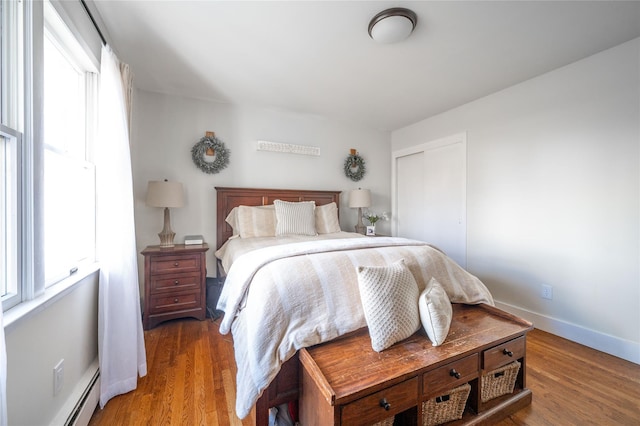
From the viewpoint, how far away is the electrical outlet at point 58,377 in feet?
3.71

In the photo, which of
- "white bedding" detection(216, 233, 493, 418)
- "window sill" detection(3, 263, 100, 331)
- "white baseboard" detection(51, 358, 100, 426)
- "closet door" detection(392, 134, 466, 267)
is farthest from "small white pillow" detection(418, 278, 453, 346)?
"closet door" detection(392, 134, 466, 267)

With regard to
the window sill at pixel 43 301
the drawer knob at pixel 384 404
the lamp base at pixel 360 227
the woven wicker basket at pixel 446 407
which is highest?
the lamp base at pixel 360 227

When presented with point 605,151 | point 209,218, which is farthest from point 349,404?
point 605,151

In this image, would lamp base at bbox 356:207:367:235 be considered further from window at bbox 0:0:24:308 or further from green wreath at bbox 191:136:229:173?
window at bbox 0:0:24:308

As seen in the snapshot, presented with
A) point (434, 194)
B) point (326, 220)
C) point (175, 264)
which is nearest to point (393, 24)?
point (326, 220)

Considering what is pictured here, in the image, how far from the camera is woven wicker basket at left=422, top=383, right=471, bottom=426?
4.01ft

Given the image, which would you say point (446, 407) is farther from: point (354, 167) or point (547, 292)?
point (354, 167)

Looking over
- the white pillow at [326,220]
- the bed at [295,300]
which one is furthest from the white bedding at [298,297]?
the white pillow at [326,220]

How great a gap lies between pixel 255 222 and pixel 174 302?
1099 mm

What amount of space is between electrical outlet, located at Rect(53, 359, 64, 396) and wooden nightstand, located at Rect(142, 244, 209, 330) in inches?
47.8

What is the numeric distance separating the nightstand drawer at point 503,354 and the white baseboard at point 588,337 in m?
1.28

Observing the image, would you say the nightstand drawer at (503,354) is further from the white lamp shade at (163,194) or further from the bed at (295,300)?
the white lamp shade at (163,194)

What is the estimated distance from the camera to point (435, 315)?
1.32m

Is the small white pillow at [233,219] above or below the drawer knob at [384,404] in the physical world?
above
